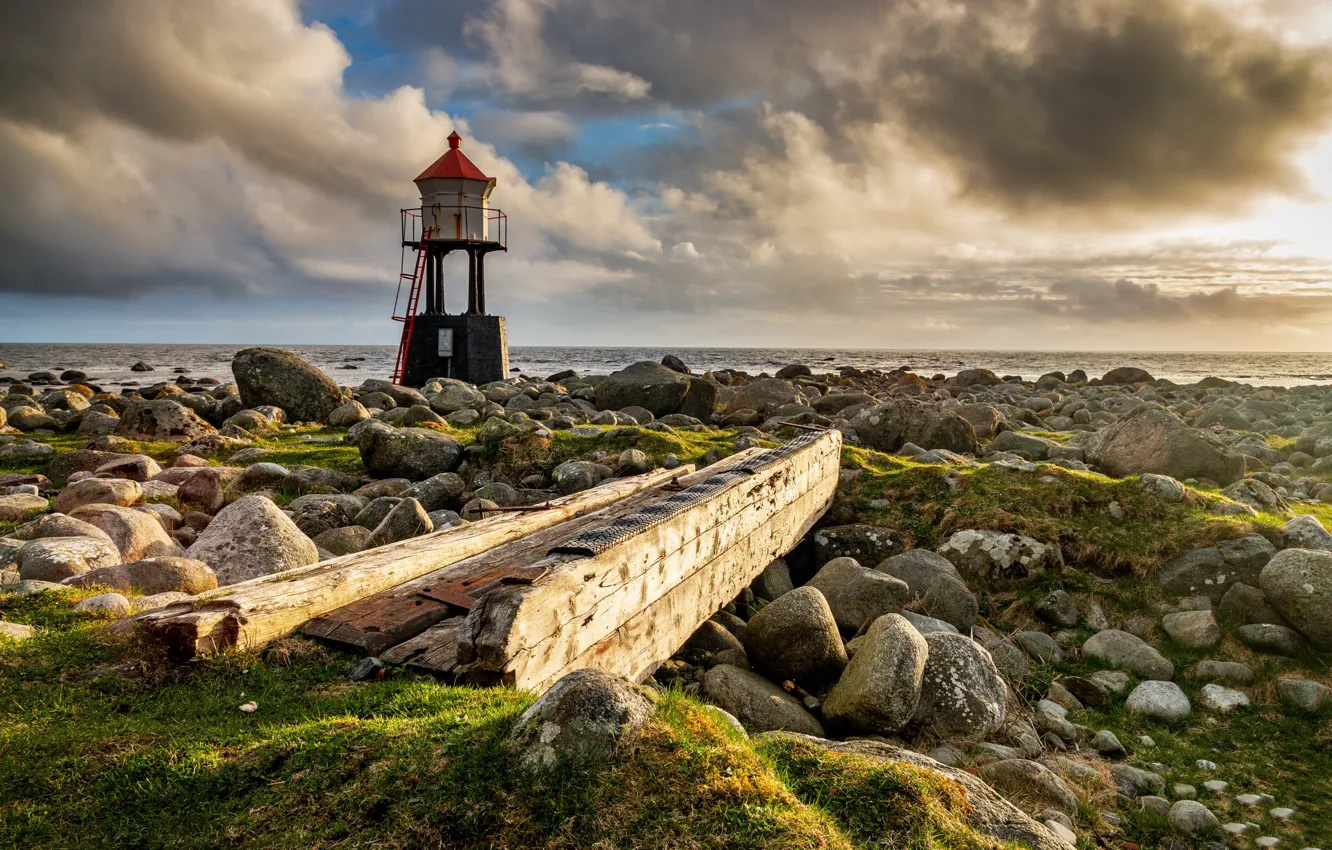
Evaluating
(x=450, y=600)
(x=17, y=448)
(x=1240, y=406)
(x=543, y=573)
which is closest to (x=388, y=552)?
(x=450, y=600)

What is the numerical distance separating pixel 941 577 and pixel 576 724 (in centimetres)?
625

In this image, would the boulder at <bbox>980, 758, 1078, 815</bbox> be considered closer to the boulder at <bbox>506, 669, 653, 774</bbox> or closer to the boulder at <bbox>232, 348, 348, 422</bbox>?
the boulder at <bbox>506, 669, 653, 774</bbox>

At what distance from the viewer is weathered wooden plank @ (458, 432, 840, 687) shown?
3912mm

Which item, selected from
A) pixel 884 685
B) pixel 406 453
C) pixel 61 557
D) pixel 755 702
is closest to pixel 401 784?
pixel 755 702

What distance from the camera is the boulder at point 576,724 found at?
2.87 metres

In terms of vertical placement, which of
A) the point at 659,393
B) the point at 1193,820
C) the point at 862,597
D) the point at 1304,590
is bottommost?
the point at 1193,820

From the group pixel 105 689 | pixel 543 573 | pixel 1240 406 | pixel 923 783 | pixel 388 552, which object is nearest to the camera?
pixel 923 783

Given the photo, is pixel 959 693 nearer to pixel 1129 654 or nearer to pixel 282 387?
pixel 1129 654

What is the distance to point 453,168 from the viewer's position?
Answer: 29031 mm

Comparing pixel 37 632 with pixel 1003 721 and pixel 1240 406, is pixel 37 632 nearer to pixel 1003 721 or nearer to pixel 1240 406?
pixel 1003 721

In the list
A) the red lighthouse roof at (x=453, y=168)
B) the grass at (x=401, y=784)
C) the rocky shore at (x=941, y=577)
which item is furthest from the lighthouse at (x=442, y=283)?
the grass at (x=401, y=784)

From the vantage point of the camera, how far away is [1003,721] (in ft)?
19.4

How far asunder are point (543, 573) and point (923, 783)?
7.47ft

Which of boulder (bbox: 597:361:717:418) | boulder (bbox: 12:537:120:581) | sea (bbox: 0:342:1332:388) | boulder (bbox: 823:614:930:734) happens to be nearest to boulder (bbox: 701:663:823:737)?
boulder (bbox: 823:614:930:734)
